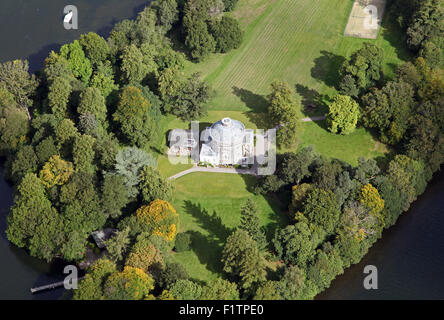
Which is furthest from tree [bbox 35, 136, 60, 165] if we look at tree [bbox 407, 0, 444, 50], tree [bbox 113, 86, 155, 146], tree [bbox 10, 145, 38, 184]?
tree [bbox 407, 0, 444, 50]

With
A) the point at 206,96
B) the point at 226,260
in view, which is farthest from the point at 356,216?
the point at 206,96

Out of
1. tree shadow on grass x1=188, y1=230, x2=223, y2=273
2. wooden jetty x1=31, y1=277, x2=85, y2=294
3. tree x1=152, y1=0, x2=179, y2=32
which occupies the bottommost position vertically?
wooden jetty x1=31, y1=277, x2=85, y2=294

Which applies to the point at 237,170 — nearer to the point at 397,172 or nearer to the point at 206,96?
the point at 206,96

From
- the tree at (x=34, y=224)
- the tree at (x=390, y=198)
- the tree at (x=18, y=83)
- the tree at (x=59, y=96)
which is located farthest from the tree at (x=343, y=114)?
the tree at (x=18, y=83)

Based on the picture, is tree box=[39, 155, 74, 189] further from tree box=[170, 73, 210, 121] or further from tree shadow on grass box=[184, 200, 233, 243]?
tree box=[170, 73, 210, 121]

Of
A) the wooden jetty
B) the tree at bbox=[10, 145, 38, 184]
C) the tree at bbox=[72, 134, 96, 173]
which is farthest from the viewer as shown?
the tree at bbox=[10, 145, 38, 184]

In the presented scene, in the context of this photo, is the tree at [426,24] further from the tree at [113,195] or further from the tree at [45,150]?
the tree at [45,150]
